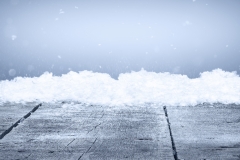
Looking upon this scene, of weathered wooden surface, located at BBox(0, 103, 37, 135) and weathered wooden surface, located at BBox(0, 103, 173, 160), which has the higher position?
weathered wooden surface, located at BBox(0, 103, 37, 135)

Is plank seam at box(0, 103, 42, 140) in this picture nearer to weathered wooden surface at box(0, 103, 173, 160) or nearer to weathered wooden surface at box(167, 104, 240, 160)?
weathered wooden surface at box(0, 103, 173, 160)

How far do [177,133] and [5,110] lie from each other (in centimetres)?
209

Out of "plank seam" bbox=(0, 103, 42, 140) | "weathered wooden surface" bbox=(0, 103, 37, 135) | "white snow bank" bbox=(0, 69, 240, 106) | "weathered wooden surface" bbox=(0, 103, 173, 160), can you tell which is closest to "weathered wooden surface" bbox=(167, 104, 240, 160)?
"weathered wooden surface" bbox=(0, 103, 173, 160)

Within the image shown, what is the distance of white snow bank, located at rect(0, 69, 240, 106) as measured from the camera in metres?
3.68

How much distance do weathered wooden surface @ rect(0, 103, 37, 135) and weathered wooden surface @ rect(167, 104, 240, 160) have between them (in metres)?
1.64

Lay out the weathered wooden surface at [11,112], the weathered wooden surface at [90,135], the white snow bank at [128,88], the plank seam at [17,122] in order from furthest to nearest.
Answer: the white snow bank at [128,88] → the weathered wooden surface at [11,112] → the plank seam at [17,122] → the weathered wooden surface at [90,135]

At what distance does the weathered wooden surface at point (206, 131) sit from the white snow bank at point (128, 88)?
35 centimetres

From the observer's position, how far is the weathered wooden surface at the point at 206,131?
1988 mm

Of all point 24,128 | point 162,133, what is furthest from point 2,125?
point 162,133

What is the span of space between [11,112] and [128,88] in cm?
179

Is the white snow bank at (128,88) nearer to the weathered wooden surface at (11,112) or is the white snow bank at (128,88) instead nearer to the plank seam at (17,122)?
the weathered wooden surface at (11,112)

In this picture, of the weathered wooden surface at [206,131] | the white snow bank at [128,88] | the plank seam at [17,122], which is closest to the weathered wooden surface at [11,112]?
the plank seam at [17,122]

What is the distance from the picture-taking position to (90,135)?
7.70 ft

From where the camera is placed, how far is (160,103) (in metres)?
3.48
